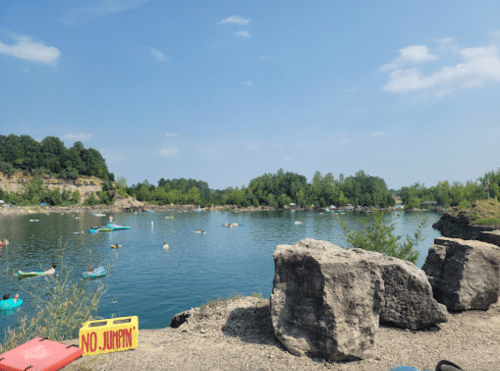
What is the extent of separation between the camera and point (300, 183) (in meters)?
160

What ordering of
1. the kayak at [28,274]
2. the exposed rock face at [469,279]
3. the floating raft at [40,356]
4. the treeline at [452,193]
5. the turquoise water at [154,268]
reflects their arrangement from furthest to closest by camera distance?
the treeline at [452,193] → the kayak at [28,274] → the turquoise water at [154,268] → the exposed rock face at [469,279] → the floating raft at [40,356]

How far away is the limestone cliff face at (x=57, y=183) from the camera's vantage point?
120 m

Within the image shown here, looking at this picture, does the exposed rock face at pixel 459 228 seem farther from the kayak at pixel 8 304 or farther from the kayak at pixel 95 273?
the kayak at pixel 8 304

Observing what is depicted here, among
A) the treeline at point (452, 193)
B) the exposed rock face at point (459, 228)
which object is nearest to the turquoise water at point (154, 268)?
the exposed rock face at point (459, 228)

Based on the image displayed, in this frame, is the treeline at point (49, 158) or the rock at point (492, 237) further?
the treeline at point (49, 158)

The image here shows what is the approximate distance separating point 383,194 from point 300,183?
40.7 metres

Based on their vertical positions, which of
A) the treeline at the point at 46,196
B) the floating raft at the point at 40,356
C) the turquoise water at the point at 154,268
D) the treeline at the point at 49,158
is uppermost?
the treeline at the point at 49,158

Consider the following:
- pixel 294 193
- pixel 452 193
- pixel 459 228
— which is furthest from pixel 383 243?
pixel 294 193

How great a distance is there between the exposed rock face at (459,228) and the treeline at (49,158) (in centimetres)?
14084

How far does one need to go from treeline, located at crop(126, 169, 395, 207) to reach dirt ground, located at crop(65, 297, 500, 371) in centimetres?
13663

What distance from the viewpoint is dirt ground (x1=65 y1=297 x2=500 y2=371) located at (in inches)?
255

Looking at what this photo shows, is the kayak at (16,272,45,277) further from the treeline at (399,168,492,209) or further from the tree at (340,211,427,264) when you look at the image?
the treeline at (399,168,492,209)

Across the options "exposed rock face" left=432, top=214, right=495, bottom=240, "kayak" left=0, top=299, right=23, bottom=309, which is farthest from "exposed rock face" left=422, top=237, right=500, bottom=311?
"exposed rock face" left=432, top=214, right=495, bottom=240

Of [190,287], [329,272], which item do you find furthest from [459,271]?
[190,287]
